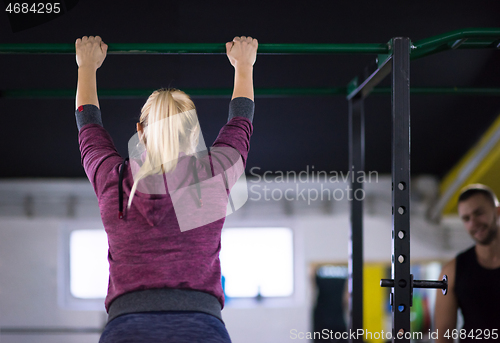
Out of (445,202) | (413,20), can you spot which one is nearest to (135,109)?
(413,20)

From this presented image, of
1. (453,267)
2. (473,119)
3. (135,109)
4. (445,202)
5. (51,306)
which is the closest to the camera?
(453,267)

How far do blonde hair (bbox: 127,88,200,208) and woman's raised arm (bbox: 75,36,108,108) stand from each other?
0.23 m

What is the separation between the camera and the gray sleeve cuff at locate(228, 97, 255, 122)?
3.34ft

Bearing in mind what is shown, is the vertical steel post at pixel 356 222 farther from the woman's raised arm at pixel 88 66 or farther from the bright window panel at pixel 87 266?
the bright window panel at pixel 87 266

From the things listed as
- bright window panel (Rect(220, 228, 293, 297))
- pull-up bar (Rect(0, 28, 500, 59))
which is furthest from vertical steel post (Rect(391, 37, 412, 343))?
bright window panel (Rect(220, 228, 293, 297))

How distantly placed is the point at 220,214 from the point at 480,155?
2861 mm

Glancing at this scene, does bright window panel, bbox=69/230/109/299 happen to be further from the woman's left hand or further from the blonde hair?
the blonde hair

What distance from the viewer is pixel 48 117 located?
2770 mm

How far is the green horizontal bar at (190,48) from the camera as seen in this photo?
1.23 m

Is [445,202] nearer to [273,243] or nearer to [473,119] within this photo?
[473,119]

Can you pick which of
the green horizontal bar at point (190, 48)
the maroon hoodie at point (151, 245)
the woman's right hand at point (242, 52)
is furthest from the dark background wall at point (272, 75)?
the maroon hoodie at point (151, 245)

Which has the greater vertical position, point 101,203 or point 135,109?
point 135,109

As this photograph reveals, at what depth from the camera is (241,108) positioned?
3.35 ft

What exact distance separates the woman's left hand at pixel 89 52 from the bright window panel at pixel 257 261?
2.90 metres
